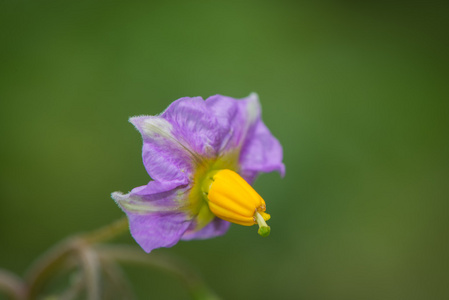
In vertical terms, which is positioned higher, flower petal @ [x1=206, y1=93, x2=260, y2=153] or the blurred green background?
flower petal @ [x1=206, y1=93, x2=260, y2=153]

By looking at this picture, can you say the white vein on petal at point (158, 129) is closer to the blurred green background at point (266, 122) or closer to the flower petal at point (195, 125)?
the flower petal at point (195, 125)

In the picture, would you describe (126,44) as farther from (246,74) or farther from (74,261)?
(74,261)

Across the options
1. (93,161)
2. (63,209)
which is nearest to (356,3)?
(93,161)

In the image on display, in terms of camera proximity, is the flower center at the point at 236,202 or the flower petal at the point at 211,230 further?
the flower petal at the point at 211,230

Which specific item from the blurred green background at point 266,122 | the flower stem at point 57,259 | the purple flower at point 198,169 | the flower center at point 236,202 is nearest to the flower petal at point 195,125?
the purple flower at point 198,169

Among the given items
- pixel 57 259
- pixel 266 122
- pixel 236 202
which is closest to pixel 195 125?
pixel 236 202

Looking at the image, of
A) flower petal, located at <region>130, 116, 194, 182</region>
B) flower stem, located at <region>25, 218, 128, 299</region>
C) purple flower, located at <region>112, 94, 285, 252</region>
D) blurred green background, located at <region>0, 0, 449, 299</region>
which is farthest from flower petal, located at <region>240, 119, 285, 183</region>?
blurred green background, located at <region>0, 0, 449, 299</region>

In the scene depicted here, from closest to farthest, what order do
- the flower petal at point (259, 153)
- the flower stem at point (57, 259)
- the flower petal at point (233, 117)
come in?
1. the flower petal at point (233, 117)
2. the flower petal at point (259, 153)
3. the flower stem at point (57, 259)

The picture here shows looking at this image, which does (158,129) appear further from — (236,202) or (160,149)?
(236,202)

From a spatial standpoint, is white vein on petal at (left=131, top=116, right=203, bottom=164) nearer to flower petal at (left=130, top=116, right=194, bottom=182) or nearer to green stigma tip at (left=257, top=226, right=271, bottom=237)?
flower petal at (left=130, top=116, right=194, bottom=182)
